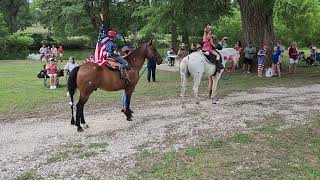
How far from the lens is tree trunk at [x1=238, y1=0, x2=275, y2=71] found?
23.2 meters

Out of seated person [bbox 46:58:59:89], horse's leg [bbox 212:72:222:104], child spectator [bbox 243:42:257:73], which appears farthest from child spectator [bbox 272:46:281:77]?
seated person [bbox 46:58:59:89]

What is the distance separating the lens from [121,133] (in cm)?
1052

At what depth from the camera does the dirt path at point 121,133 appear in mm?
8156

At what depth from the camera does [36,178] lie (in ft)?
24.7

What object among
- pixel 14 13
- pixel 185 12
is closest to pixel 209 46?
pixel 185 12

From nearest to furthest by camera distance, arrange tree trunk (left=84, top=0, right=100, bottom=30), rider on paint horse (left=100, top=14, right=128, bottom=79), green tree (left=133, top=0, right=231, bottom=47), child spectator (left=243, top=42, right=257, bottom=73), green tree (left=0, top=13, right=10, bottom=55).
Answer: rider on paint horse (left=100, top=14, right=128, bottom=79)
child spectator (left=243, top=42, right=257, bottom=73)
green tree (left=133, top=0, right=231, bottom=47)
tree trunk (left=84, top=0, right=100, bottom=30)
green tree (left=0, top=13, right=10, bottom=55)

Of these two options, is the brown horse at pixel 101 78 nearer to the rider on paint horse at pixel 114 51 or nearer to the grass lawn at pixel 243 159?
the rider on paint horse at pixel 114 51

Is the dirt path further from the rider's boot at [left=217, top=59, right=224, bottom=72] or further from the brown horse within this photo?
the rider's boot at [left=217, top=59, right=224, bottom=72]

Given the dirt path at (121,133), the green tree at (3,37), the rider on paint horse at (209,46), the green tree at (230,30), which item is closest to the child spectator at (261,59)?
the dirt path at (121,133)

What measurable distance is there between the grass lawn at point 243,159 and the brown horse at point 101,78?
8.74ft

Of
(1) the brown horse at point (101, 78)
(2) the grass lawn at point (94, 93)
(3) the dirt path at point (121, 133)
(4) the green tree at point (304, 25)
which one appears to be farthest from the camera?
(4) the green tree at point (304, 25)

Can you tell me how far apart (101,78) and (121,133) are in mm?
1568

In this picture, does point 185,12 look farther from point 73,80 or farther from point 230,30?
point 230,30

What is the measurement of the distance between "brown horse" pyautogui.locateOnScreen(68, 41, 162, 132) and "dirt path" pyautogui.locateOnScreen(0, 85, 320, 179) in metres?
Result: 0.66
